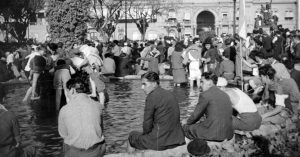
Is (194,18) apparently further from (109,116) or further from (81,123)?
(81,123)

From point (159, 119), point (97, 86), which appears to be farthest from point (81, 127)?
point (97, 86)

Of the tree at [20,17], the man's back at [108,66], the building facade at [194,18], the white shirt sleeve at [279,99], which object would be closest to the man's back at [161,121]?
the white shirt sleeve at [279,99]

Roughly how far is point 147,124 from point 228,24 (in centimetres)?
6891

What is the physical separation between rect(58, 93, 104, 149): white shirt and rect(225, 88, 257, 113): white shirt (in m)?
2.58

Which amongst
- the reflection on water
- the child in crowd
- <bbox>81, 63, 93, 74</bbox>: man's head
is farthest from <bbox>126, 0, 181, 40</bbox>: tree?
the child in crowd

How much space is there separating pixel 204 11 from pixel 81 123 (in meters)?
73.2

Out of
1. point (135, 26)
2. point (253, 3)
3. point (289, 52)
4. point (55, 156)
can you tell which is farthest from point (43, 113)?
point (253, 3)

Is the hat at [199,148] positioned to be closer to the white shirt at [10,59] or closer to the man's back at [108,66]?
the man's back at [108,66]

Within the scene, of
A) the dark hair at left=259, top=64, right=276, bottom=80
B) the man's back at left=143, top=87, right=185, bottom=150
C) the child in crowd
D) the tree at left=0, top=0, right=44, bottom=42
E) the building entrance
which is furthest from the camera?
the building entrance

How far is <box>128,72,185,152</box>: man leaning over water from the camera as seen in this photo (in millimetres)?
7336

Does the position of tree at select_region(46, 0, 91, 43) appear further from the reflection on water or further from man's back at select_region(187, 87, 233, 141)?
man's back at select_region(187, 87, 233, 141)

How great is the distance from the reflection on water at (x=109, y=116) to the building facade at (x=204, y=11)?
2161 inches

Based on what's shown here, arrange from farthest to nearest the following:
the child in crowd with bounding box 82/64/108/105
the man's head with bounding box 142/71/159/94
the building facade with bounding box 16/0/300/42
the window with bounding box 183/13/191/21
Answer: the window with bounding box 183/13/191/21
the building facade with bounding box 16/0/300/42
the child in crowd with bounding box 82/64/108/105
the man's head with bounding box 142/71/159/94

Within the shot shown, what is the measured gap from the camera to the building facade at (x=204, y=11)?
7406 centimetres
